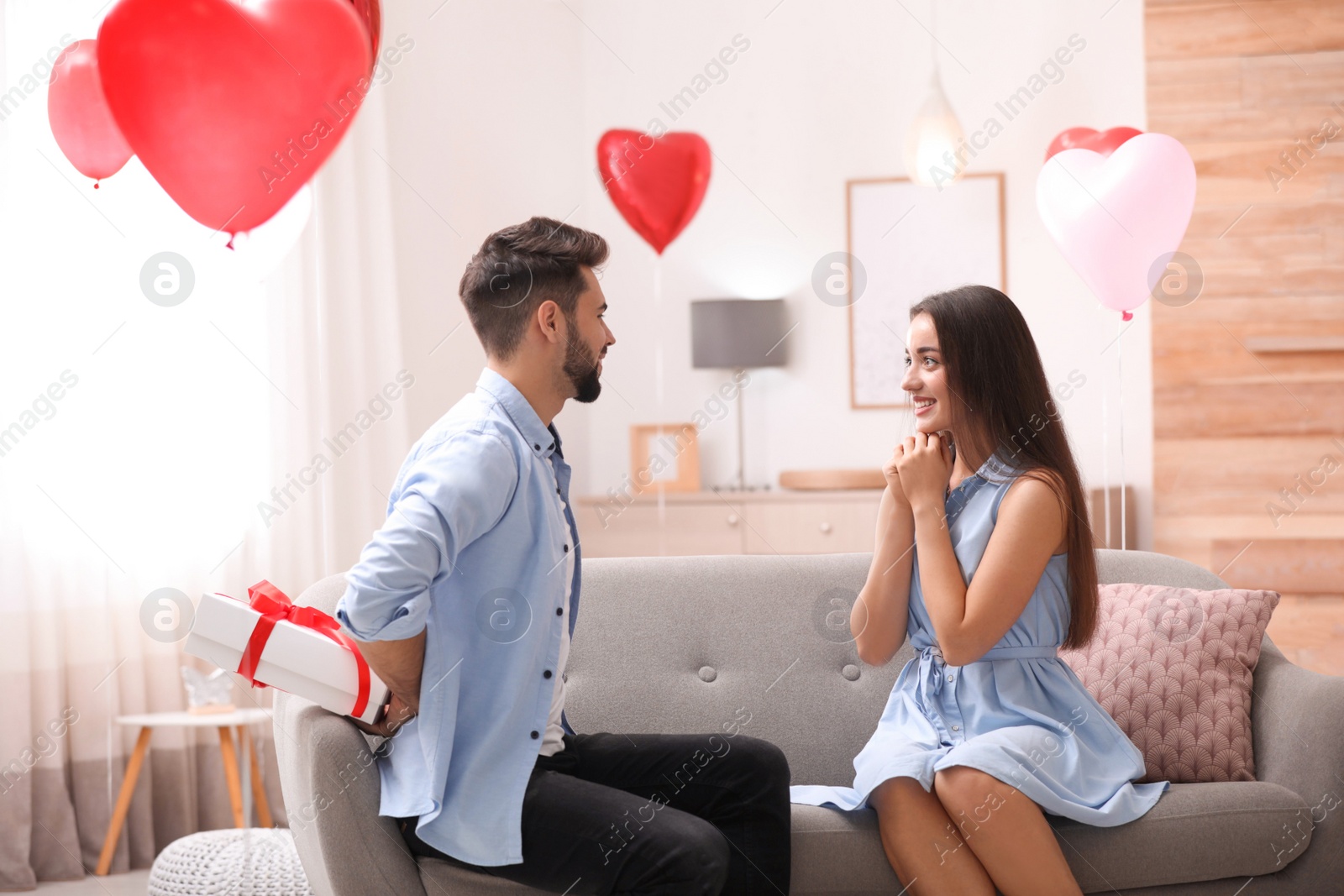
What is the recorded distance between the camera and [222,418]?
3283 mm

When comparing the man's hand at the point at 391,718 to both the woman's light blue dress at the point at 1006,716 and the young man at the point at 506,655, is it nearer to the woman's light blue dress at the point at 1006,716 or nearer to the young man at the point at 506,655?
the young man at the point at 506,655

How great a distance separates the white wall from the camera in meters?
4.29

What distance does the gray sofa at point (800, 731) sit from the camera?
61.9 inches

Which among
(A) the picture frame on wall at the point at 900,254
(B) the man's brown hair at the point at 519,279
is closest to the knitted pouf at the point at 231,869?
(B) the man's brown hair at the point at 519,279

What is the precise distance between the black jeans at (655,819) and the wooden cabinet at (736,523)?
2.38 metres

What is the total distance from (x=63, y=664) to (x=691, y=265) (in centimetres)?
279

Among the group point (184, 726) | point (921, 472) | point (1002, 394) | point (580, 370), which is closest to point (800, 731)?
point (921, 472)

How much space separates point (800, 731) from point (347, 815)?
2.84 ft

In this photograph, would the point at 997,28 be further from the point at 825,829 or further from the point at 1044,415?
the point at 825,829

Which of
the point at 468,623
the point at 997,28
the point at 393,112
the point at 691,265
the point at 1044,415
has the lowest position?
the point at 468,623

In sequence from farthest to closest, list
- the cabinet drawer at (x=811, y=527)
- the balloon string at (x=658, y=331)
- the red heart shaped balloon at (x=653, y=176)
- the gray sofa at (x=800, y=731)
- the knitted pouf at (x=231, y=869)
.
Answer: the balloon string at (x=658, y=331) → the cabinet drawer at (x=811, y=527) → the red heart shaped balloon at (x=653, y=176) → the knitted pouf at (x=231, y=869) → the gray sofa at (x=800, y=731)

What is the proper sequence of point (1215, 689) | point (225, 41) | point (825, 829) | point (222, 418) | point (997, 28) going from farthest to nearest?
point (997, 28), point (222, 418), point (225, 41), point (1215, 689), point (825, 829)

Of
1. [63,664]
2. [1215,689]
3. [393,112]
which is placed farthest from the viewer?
[393,112]

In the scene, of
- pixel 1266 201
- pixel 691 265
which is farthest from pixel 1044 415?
pixel 691 265
